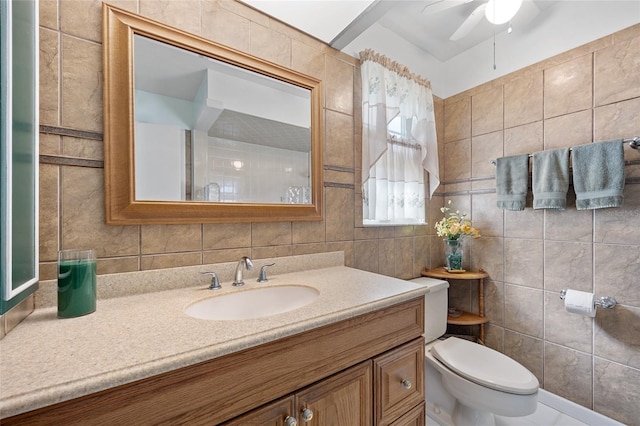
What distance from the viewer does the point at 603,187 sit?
137cm

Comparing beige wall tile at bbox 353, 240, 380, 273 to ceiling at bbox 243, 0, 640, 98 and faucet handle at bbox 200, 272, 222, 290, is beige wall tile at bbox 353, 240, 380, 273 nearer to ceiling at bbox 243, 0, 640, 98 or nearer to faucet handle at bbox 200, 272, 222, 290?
faucet handle at bbox 200, 272, 222, 290

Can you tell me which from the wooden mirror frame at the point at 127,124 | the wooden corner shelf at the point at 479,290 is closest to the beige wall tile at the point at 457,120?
the wooden corner shelf at the point at 479,290

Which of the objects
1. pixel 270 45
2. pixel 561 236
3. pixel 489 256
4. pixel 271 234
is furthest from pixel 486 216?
pixel 270 45

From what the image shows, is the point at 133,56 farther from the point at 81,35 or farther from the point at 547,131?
the point at 547,131

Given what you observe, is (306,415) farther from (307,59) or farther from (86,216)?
(307,59)

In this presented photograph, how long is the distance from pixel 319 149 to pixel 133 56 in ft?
2.80

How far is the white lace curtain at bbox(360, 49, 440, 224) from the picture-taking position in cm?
160

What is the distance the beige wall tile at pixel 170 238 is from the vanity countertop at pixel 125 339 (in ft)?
Result: 0.55

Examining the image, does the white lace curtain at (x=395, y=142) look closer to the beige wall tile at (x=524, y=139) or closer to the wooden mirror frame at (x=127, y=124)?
the beige wall tile at (x=524, y=139)

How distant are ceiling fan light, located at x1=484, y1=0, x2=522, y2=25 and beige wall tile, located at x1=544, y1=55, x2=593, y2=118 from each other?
458 millimetres

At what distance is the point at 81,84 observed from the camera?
0.87m

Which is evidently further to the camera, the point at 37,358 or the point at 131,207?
the point at 131,207

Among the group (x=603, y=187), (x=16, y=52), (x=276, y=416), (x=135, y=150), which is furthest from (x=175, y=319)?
(x=603, y=187)

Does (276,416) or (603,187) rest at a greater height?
(603,187)
